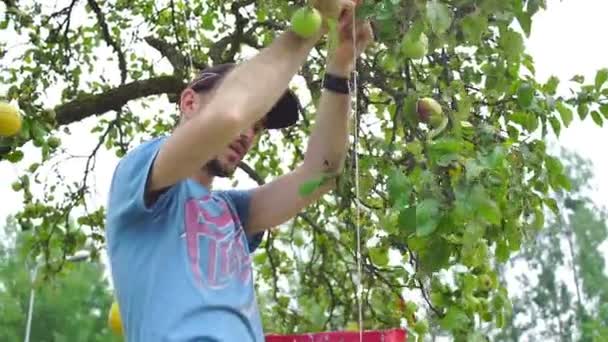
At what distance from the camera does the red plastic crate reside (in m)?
2.08

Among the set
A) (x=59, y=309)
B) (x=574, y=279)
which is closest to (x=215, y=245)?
(x=59, y=309)

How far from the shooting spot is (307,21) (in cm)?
162

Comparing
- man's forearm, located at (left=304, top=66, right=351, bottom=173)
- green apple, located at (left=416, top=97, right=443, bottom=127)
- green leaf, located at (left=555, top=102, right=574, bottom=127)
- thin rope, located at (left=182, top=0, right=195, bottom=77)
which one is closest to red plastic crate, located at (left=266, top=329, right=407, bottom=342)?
man's forearm, located at (left=304, top=66, right=351, bottom=173)

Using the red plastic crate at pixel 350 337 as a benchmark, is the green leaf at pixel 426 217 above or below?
above

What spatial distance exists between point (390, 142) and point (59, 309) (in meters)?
19.5

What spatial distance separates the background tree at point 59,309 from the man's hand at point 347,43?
1861 centimetres

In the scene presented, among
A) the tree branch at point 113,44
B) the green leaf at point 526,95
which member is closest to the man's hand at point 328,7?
the green leaf at point 526,95

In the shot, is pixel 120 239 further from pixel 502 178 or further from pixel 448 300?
pixel 448 300

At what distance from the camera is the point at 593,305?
2953cm

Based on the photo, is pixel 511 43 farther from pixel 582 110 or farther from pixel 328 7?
pixel 328 7

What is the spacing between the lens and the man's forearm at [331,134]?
2105 millimetres

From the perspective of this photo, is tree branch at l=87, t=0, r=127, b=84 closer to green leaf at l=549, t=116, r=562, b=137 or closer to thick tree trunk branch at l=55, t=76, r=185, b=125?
thick tree trunk branch at l=55, t=76, r=185, b=125

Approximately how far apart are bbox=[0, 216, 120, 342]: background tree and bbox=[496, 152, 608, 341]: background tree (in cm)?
1191

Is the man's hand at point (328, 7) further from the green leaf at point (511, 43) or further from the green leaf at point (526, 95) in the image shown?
the green leaf at point (526, 95)
